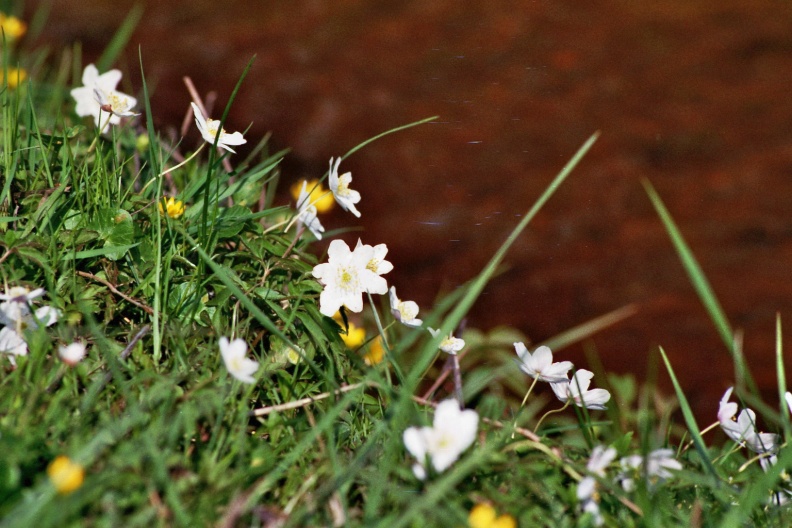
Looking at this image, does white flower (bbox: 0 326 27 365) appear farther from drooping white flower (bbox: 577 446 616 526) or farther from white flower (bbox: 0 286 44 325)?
drooping white flower (bbox: 577 446 616 526)

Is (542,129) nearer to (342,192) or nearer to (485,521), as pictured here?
(342,192)

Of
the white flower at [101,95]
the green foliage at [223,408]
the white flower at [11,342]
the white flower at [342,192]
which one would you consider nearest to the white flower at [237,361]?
the green foliage at [223,408]

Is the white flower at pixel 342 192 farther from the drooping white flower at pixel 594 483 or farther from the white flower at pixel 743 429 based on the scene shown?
the white flower at pixel 743 429

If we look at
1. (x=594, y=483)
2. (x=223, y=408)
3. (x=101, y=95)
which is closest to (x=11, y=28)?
(x=101, y=95)

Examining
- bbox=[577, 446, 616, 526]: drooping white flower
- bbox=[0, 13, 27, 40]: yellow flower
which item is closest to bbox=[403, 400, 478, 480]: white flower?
bbox=[577, 446, 616, 526]: drooping white flower

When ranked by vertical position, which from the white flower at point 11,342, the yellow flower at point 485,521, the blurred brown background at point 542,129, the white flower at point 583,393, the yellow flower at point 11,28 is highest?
the white flower at point 11,342
